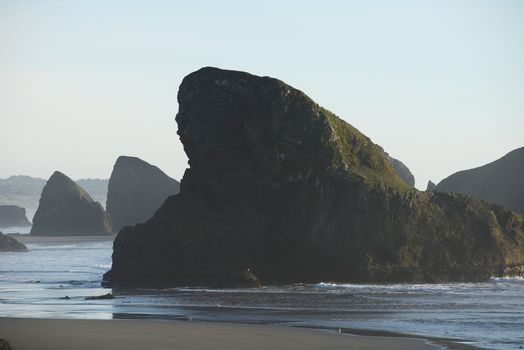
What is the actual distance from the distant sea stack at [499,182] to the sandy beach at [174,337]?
6677 centimetres

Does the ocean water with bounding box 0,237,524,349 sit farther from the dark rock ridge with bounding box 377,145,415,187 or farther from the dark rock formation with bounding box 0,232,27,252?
the dark rock ridge with bounding box 377,145,415,187

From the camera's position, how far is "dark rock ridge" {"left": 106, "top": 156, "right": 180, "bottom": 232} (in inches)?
6294

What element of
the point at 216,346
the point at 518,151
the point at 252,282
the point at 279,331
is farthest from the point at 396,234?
the point at 518,151

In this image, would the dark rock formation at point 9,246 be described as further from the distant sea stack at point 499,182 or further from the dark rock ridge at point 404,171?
the dark rock ridge at point 404,171

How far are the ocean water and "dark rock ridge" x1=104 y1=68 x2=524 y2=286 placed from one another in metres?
1.91

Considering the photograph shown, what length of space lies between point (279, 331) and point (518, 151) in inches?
2993

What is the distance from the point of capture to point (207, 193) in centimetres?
5303

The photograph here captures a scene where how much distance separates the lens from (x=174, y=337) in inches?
1150

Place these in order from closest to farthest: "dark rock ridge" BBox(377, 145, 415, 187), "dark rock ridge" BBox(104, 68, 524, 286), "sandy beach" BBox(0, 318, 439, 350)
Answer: "sandy beach" BBox(0, 318, 439, 350) < "dark rock ridge" BBox(104, 68, 524, 286) < "dark rock ridge" BBox(377, 145, 415, 187)

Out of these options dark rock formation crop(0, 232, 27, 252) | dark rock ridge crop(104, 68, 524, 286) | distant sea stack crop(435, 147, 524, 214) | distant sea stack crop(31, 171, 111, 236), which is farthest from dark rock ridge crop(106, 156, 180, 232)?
dark rock ridge crop(104, 68, 524, 286)

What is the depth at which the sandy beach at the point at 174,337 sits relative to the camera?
89.7 ft

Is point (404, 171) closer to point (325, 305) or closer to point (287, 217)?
point (287, 217)

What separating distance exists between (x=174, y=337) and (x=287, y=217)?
2258cm

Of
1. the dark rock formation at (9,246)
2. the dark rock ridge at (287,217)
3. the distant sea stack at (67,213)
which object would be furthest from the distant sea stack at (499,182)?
the distant sea stack at (67,213)
